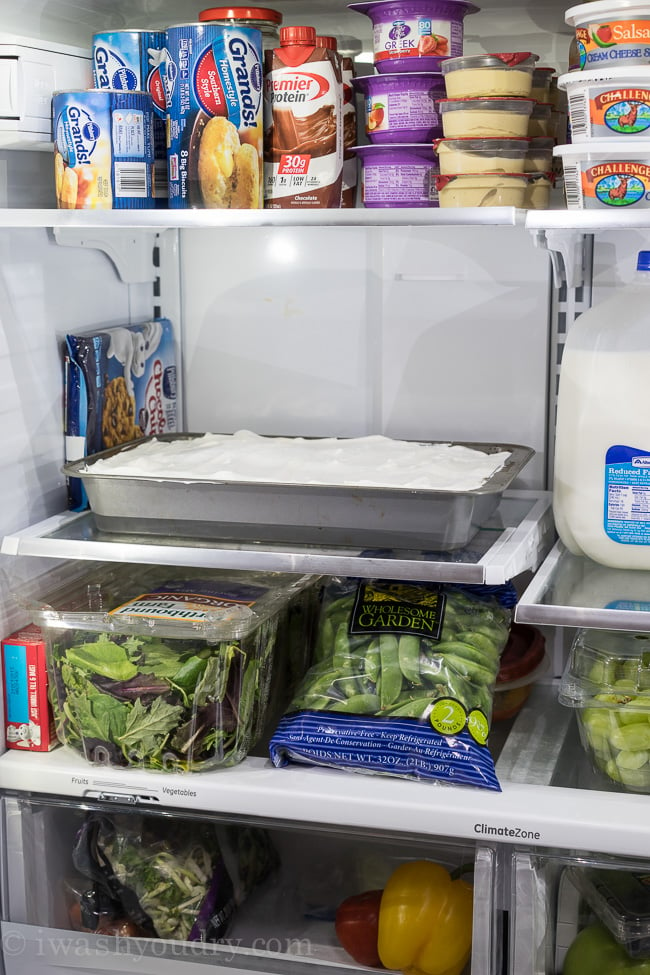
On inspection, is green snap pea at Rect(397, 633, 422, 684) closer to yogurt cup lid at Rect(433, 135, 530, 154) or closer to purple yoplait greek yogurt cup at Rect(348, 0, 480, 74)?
yogurt cup lid at Rect(433, 135, 530, 154)

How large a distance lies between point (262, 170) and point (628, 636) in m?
0.78

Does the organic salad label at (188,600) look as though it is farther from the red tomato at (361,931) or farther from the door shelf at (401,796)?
the red tomato at (361,931)

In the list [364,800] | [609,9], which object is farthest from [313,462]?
[609,9]

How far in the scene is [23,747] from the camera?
163 centimetres

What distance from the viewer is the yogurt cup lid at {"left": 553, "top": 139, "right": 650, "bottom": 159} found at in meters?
1.34

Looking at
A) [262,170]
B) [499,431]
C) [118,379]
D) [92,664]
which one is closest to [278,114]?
[262,170]

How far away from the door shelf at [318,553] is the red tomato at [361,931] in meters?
0.47

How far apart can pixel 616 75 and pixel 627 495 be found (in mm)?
513

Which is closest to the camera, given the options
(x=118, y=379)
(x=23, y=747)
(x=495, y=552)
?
(x=495, y=552)

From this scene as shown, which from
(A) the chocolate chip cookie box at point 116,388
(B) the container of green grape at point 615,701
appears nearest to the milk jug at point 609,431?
(B) the container of green grape at point 615,701

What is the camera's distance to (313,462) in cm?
164

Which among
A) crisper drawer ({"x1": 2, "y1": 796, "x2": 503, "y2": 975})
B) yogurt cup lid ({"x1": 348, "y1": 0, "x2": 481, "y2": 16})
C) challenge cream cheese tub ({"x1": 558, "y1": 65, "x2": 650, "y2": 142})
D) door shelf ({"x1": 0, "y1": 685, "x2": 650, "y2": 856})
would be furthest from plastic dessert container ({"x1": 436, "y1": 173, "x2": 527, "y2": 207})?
crisper drawer ({"x1": 2, "y1": 796, "x2": 503, "y2": 975})

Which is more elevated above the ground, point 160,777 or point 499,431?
point 499,431

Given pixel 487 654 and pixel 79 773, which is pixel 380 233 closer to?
pixel 487 654
